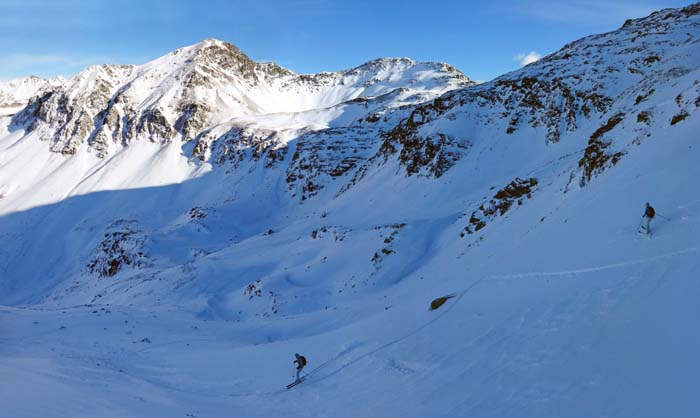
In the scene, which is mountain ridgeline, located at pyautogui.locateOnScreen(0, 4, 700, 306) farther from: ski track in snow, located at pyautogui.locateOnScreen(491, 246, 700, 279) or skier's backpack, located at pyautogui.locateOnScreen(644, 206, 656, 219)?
skier's backpack, located at pyautogui.locateOnScreen(644, 206, 656, 219)

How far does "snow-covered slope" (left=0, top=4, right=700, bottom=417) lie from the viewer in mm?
8914

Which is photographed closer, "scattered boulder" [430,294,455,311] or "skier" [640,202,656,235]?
"skier" [640,202,656,235]

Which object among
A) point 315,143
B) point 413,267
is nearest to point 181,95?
point 315,143

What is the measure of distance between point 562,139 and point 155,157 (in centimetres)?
8201

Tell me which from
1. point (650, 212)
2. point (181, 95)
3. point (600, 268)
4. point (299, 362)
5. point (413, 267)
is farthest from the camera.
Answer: point (181, 95)

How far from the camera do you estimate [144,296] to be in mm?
38250

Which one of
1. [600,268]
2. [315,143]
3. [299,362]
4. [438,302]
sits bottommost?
[299,362]

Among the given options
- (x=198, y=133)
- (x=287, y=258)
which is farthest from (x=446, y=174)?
(x=198, y=133)

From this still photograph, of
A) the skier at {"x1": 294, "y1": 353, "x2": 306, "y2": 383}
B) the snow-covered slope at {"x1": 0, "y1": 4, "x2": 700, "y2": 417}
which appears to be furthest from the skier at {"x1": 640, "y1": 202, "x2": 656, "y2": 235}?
the skier at {"x1": 294, "y1": 353, "x2": 306, "y2": 383}

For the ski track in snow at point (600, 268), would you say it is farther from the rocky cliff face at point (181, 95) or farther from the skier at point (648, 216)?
the rocky cliff face at point (181, 95)

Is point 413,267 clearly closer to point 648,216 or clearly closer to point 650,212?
point 648,216

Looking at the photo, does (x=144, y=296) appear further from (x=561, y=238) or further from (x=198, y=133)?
(x=198, y=133)

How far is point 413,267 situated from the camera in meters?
29.5

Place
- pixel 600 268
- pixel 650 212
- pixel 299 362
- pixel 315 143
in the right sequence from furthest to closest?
pixel 315 143 < pixel 299 362 < pixel 600 268 < pixel 650 212
